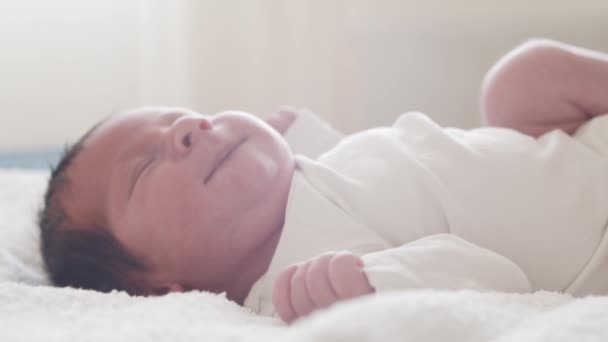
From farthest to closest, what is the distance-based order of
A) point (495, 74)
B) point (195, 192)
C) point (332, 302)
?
1. point (495, 74)
2. point (195, 192)
3. point (332, 302)

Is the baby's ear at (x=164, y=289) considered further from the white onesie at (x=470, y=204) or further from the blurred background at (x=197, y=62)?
the blurred background at (x=197, y=62)

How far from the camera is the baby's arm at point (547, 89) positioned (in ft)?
3.27

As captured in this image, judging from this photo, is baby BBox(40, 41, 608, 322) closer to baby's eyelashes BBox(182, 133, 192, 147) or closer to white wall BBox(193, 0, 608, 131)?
baby's eyelashes BBox(182, 133, 192, 147)

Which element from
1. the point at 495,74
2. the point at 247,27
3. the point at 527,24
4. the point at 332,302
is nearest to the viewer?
the point at 332,302

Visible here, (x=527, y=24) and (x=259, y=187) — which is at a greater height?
(x=527, y=24)

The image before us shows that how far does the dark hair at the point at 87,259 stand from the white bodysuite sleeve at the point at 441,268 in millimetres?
362

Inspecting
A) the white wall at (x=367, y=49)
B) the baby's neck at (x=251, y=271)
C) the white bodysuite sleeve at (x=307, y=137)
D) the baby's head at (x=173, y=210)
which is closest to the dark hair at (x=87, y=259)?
the baby's head at (x=173, y=210)

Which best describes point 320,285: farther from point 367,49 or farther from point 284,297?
point 367,49

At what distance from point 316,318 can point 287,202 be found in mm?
459

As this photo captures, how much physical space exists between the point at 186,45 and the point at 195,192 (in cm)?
131

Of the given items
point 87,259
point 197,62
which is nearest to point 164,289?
point 87,259

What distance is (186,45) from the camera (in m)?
2.09

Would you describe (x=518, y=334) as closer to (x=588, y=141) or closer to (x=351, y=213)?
(x=351, y=213)

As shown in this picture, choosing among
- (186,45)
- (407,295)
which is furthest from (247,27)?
(407,295)
